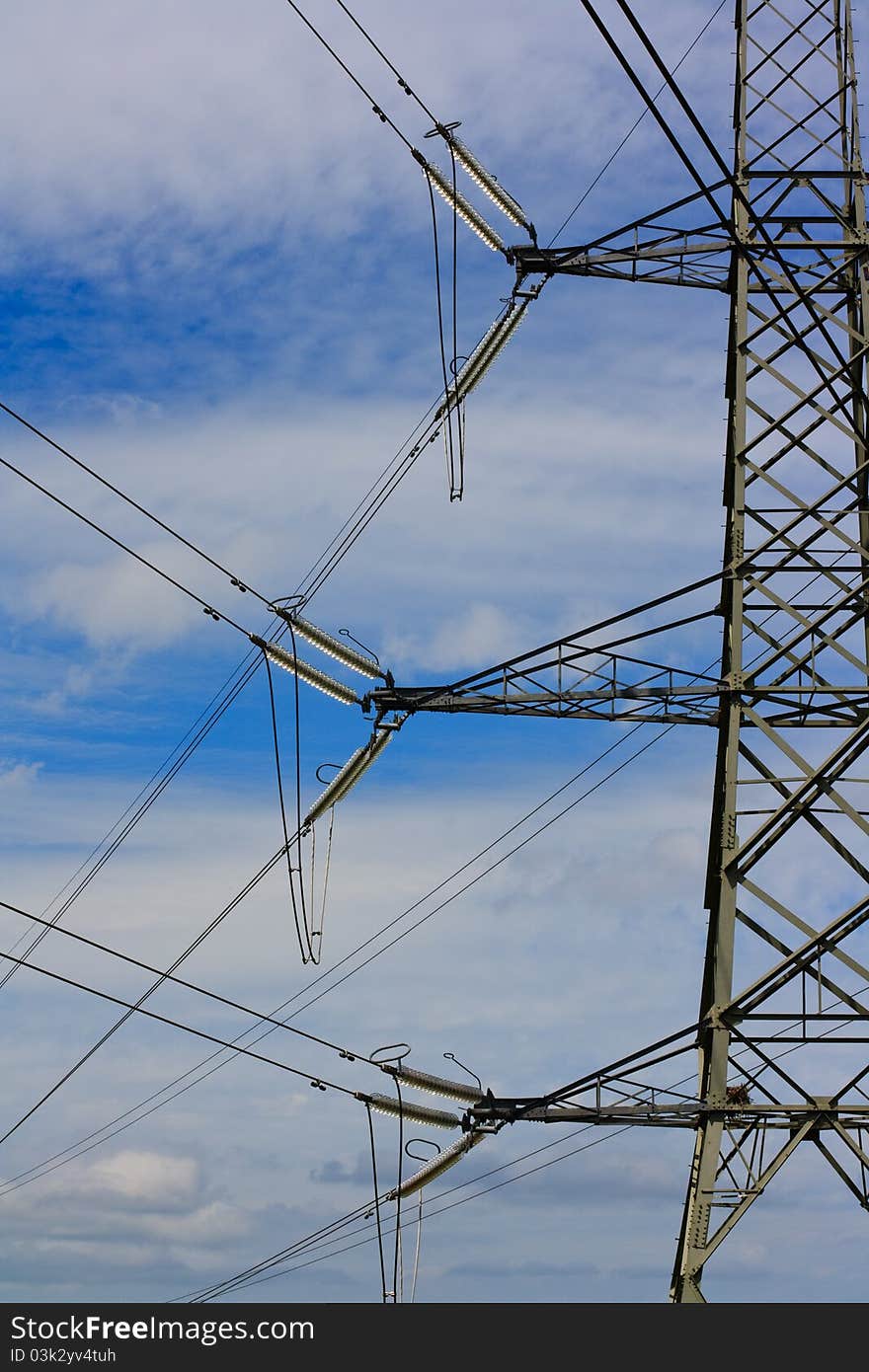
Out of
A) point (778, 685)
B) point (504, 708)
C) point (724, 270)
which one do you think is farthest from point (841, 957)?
point (724, 270)

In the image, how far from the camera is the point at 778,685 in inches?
947

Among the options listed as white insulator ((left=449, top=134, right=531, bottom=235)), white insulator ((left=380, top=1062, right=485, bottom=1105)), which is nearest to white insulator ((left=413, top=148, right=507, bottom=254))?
white insulator ((left=449, top=134, right=531, bottom=235))

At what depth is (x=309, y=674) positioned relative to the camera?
79.5 ft

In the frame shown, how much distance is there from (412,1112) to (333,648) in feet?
20.9

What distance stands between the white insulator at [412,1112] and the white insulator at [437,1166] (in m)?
0.27

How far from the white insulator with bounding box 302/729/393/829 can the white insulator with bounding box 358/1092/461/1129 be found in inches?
160

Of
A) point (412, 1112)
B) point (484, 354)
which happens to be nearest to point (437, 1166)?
point (412, 1112)

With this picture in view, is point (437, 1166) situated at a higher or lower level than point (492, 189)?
lower

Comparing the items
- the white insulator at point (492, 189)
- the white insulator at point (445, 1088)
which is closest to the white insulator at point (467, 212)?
the white insulator at point (492, 189)

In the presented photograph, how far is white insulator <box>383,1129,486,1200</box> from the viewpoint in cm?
2416

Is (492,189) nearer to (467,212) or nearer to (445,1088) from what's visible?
(467,212)

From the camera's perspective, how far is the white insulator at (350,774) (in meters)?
25.0

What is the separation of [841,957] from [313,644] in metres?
8.02
